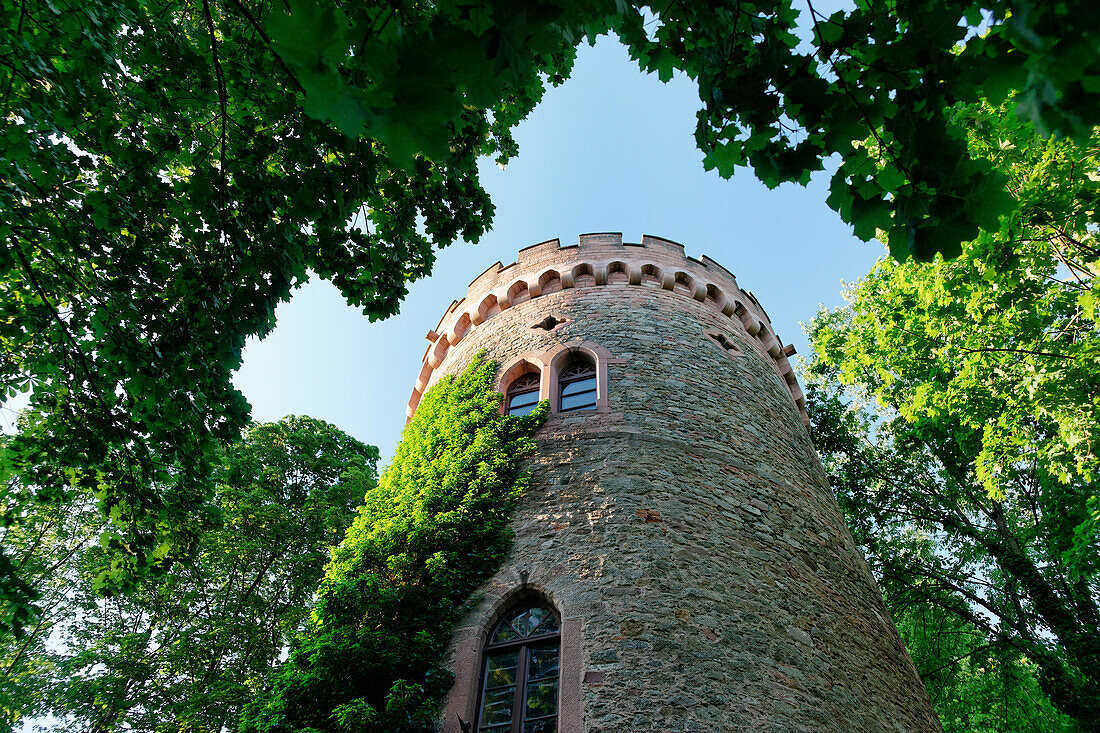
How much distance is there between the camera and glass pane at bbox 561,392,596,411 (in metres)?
8.47

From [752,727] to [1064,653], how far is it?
9528mm

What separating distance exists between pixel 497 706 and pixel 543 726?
0.50m

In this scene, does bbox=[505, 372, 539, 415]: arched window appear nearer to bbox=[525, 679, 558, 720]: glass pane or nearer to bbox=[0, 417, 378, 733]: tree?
bbox=[525, 679, 558, 720]: glass pane

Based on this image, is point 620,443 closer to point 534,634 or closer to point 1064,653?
point 534,634

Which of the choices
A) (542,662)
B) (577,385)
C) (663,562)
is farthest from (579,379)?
(542,662)

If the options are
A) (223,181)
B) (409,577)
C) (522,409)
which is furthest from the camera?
(522,409)

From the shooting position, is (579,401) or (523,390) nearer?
(579,401)

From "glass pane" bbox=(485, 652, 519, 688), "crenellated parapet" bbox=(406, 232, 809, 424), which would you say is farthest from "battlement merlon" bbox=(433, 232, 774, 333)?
"glass pane" bbox=(485, 652, 519, 688)

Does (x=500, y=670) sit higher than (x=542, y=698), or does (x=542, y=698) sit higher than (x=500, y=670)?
(x=500, y=670)

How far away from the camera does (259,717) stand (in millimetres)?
5133

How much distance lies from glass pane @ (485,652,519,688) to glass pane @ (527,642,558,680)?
15 centimetres

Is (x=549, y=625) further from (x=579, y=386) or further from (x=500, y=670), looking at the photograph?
(x=579, y=386)

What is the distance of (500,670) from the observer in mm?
5641

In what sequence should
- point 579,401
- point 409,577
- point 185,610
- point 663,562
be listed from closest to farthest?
1. point 663,562
2. point 409,577
3. point 579,401
4. point 185,610
